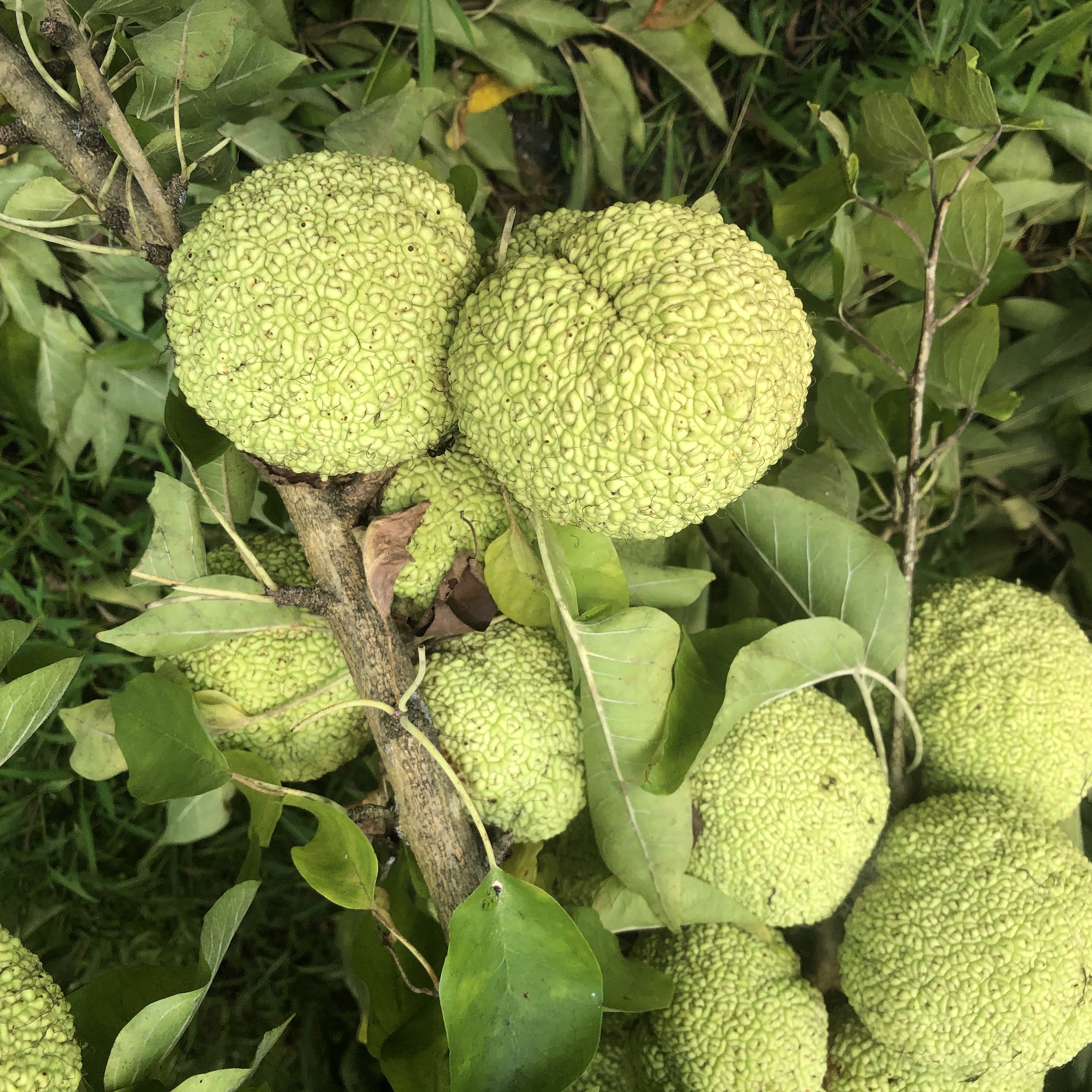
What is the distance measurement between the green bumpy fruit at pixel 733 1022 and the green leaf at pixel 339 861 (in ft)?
1.79

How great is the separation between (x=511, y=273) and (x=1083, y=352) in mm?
1513

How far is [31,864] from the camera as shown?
5.76 ft

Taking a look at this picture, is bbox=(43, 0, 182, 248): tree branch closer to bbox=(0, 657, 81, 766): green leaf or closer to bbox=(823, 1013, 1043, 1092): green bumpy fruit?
bbox=(0, 657, 81, 766): green leaf

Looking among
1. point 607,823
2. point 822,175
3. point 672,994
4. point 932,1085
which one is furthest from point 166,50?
point 932,1085

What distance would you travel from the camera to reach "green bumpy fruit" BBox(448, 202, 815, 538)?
93 centimetres

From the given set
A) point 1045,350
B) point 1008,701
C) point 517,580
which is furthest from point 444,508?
point 1045,350

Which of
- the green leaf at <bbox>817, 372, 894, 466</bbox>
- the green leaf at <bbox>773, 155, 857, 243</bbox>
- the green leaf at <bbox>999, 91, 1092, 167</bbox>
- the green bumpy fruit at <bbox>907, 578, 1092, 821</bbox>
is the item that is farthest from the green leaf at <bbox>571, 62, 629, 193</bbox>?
the green bumpy fruit at <bbox>907, 578, 1092, 821</bbox>

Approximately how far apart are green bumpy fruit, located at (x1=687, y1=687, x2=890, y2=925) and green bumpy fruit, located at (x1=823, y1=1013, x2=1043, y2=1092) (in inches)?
9.8

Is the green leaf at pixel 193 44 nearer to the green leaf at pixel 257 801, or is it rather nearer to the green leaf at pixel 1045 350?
the green leaf at pixel 257 801

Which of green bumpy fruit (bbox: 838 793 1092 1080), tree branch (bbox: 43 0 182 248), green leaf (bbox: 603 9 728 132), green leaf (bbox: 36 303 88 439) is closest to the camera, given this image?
tree branch (bbox: 43 0 182 248)

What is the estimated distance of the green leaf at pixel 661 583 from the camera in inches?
56.2

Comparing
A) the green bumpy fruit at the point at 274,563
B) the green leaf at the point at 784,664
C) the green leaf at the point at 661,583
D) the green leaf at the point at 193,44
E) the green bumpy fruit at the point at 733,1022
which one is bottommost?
the green bumpy fruit at the point at 733,1022

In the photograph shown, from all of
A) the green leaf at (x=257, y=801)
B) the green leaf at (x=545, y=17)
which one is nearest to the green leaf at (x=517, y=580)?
the green leaf at (x=257, y=801)

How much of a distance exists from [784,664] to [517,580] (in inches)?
16.3
